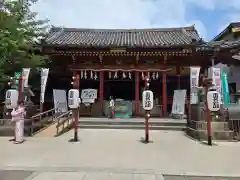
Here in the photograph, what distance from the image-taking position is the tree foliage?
13336 mm

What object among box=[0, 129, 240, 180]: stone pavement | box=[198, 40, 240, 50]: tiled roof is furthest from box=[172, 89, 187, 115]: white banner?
box=[0, 129, 240, 180]: stone pavement

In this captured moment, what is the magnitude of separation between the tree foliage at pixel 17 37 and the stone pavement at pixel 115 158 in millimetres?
5002

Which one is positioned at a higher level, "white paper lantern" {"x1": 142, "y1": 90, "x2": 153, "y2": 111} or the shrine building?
the shrine building

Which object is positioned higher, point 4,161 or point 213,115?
point 213,115

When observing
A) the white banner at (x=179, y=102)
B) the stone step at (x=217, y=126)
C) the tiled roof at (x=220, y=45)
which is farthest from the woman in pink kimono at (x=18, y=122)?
the tiled roof at (x=220, y=45)

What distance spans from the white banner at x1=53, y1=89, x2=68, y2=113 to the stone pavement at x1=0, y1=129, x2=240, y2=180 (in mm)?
5631

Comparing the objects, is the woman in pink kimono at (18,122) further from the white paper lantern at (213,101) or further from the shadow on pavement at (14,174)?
the white paper lantern at (213,101)

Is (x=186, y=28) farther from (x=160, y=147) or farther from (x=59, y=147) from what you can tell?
(x=59, y=147)

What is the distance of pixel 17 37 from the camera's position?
560 inches

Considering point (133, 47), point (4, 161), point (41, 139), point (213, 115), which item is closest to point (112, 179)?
point (4, 161)

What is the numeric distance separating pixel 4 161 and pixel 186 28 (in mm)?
19166

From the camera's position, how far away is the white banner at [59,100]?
54.9ft

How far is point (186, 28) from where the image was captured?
22531mm

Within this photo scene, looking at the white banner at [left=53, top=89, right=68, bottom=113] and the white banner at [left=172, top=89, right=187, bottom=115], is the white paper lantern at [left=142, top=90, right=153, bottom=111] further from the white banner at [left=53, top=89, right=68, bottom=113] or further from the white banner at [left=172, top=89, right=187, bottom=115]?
the white banner at [left=53, top=89, right=68, bottom=113]
